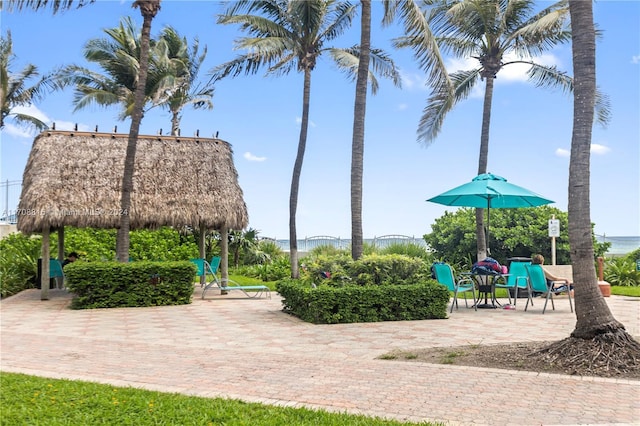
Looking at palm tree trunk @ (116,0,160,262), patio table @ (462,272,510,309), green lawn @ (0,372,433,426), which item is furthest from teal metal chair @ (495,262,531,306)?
green lawn @ (0,372,433,426)

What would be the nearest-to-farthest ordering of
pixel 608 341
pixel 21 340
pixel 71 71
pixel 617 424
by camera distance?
pixel 617 424
pixel 608 341
pixel 21 340
pixel 71 71

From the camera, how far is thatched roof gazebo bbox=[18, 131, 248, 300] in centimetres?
1370

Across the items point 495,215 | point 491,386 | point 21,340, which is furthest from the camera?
point 495,215

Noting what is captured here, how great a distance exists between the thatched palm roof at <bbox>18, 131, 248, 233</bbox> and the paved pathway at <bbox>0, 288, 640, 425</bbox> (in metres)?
3.18

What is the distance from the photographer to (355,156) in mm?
12164

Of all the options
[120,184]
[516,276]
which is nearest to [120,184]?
[120,184]

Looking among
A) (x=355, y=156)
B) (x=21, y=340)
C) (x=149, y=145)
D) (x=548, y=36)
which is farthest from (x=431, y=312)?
(x=548, y=36)

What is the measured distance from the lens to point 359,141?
12.2 metres

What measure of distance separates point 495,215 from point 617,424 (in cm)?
1756

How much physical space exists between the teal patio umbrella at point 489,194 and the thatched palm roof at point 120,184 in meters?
5.30

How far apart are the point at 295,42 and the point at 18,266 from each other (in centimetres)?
1104

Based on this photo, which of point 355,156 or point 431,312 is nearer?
point 431,312

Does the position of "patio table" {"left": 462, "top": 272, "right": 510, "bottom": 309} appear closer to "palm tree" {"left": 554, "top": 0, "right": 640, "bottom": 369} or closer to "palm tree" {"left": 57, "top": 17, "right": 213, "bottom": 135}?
"palm tree" {"left": 554, "top": 0, "right": 640, "bottom": 369}

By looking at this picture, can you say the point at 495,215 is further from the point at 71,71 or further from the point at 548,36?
the point at 71,71
